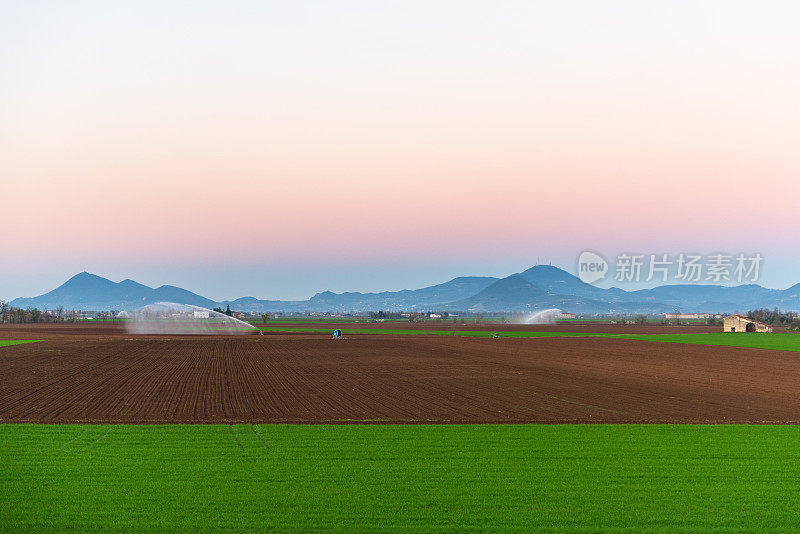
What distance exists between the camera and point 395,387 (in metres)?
35.5

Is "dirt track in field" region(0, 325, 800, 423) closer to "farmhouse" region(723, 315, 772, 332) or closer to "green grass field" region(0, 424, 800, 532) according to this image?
"green grass field" region(0, 424, 800, 532)

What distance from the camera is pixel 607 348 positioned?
7094 centimetres

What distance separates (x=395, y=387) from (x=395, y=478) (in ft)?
62.3

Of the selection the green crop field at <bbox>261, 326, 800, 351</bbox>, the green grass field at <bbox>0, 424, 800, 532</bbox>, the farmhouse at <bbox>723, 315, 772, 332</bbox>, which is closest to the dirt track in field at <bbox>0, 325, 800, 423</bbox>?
the green grass field at <bbox>0, 424, 800, 532</bbox>

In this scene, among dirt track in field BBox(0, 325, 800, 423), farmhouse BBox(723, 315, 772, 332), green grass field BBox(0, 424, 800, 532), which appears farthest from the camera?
farmhouse BBox(723, 315, 772, 332)

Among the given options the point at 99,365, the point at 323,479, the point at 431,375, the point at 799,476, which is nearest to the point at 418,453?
the point at 323,479

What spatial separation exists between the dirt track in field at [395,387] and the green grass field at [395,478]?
314cm

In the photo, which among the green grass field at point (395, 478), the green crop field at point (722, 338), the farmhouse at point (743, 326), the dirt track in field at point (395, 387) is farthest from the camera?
the farmhouse at point (743, 326)

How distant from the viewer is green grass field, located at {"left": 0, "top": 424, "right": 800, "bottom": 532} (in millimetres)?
13547

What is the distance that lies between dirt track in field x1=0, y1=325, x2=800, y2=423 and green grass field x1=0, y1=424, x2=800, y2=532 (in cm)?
314

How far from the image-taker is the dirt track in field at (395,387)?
87.7 ft

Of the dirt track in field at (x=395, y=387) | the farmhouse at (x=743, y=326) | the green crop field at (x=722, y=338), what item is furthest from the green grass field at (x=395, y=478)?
the farmhouse at (x=743, y=326)

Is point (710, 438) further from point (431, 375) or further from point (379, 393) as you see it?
point (431, 375)

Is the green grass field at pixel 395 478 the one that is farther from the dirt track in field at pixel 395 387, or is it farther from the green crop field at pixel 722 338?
the green crop field at pixel 722 338
